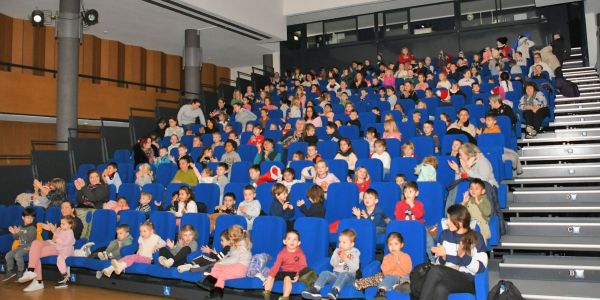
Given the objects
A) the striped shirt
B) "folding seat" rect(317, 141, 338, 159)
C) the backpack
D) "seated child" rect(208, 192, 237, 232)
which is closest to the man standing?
"folding seat" rect(317, 141, 338, 159)

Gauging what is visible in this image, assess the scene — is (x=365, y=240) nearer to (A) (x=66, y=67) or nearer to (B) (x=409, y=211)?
(B) (x=409, y=211)

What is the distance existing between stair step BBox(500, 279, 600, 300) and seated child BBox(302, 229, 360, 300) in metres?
1.29

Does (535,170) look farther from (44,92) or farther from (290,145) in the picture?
(44,92)

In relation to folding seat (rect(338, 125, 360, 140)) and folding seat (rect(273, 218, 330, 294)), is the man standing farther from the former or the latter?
folding seat (rect(273, 218, 330, 294))

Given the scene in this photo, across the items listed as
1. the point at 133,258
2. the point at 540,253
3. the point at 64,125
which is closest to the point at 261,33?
the point at 64,125

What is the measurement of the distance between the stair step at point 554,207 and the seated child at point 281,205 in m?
2.18

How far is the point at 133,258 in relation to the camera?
5273 millimetres

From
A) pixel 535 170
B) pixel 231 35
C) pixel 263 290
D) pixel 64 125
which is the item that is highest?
pixel 231 35

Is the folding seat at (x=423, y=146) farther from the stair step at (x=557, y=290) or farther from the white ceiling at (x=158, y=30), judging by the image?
the white ceiling at (x=158, y=30)

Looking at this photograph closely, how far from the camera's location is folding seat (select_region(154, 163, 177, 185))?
7.70 metres

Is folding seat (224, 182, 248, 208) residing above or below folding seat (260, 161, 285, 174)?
below

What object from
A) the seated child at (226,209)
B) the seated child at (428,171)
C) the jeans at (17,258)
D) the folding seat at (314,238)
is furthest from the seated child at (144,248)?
the seated child at (428,171)

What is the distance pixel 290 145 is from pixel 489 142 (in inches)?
110

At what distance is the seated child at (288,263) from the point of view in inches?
169
